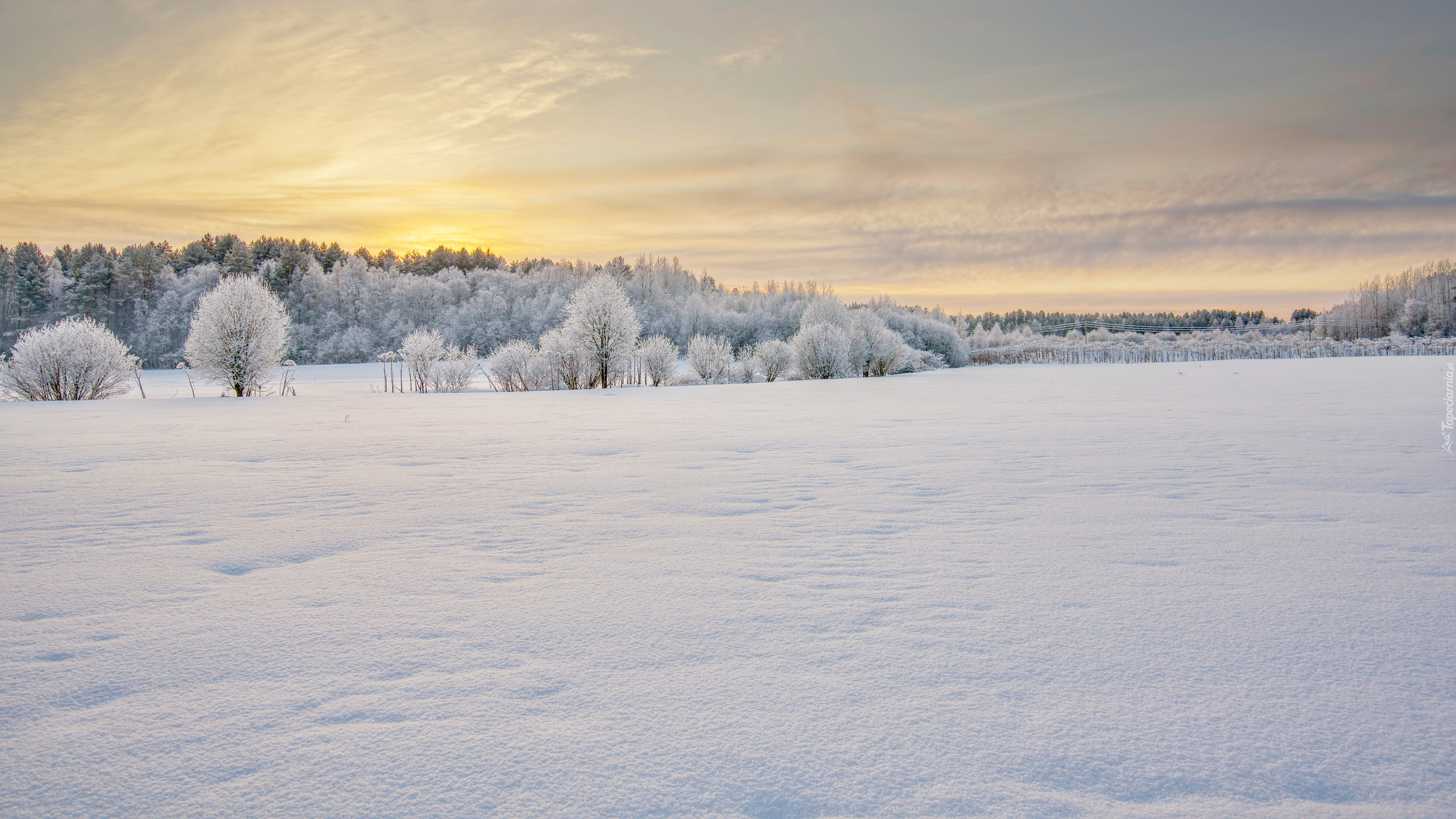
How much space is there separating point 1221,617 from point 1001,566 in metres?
1.10

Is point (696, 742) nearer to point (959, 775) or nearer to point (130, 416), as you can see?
point (959, 775)

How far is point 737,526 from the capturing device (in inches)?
207

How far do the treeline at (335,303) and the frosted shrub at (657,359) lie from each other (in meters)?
35.5

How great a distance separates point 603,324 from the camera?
33.8 meters

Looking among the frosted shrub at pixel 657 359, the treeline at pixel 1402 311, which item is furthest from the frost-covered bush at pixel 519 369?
the treeline at pixel 1402 311

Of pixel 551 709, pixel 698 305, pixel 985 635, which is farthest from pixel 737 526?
pixel 698 305

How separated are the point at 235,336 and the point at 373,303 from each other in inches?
2273

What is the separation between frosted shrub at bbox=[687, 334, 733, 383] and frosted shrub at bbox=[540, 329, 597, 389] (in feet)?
19.8

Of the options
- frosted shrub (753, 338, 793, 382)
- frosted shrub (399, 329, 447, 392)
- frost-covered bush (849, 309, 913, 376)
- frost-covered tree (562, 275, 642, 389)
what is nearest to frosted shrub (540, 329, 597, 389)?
frost-covered tree (562, 275, 642, 389)

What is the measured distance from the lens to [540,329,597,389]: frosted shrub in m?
33.8

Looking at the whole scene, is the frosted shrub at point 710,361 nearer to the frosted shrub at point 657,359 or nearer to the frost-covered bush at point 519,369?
the frosted shrub at point 657,359

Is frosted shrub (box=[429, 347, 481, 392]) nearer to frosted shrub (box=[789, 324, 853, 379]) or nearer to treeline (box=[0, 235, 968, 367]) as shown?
frosted shrub (box=[789, 324, 853, 379])

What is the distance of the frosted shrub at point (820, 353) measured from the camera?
4056 cm

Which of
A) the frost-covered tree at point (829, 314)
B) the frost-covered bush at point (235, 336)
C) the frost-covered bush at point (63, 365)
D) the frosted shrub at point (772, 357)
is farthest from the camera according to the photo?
the frost-covered tree at point (829, 314)
